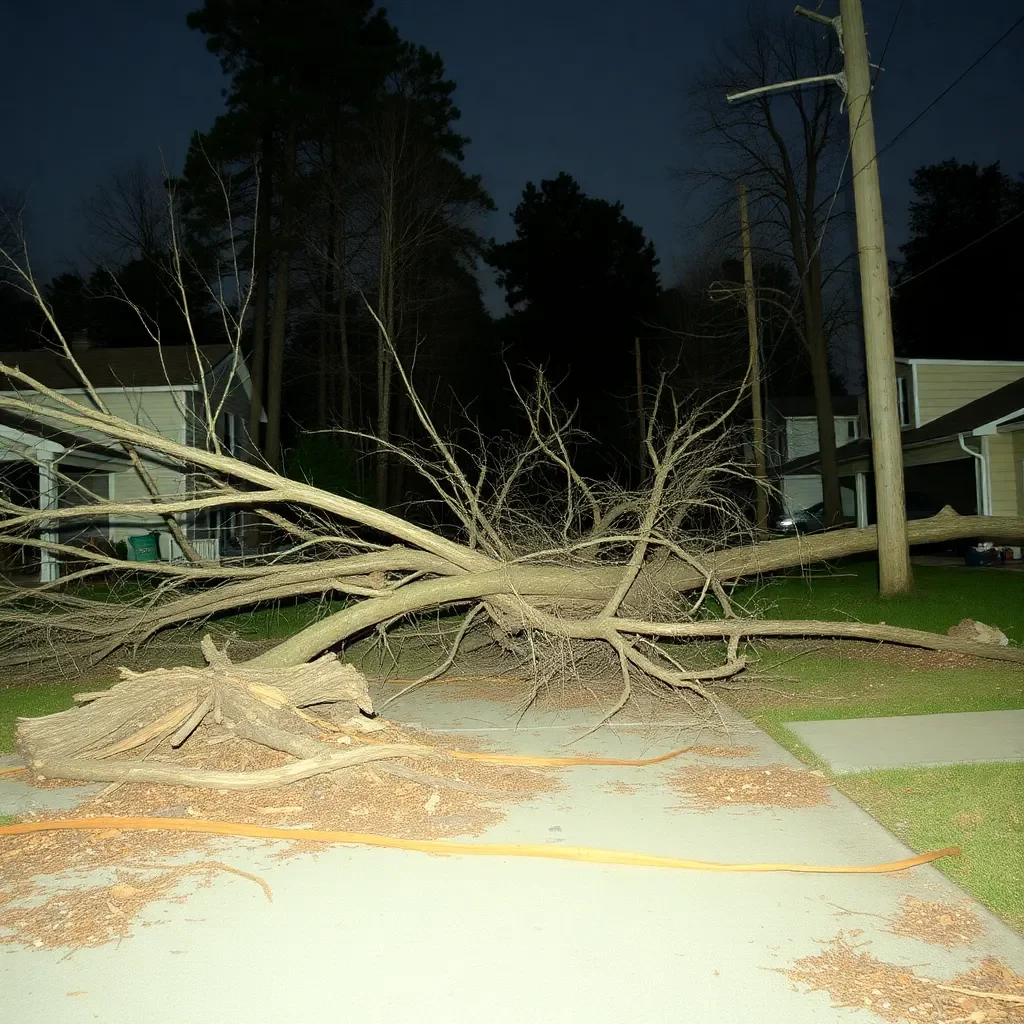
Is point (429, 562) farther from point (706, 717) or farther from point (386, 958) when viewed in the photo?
point (386, 958)

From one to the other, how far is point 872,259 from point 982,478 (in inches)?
374

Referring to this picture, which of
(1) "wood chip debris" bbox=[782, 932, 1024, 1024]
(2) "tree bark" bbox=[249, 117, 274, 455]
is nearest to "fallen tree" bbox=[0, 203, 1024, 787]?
(1) "wood chip debris" bbox=[782, 932, 1024, 1024]

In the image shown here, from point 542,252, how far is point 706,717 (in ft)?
117

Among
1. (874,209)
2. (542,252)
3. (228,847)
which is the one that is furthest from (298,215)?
(228,847)

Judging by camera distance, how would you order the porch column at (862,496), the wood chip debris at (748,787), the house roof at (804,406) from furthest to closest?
the house roof at (804,406) < the porch column at (862,496) < the wood chip debris at (748,787)

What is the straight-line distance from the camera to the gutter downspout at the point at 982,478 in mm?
19484

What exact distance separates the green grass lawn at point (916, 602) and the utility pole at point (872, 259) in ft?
1.73

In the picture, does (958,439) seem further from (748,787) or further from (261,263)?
(261,263)

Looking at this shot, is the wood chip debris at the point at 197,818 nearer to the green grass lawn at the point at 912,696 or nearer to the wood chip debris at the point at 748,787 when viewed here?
the wood chip debris at the point at 748,787

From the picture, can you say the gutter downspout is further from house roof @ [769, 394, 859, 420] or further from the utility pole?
house roof @ [769, 394, 859, 420]

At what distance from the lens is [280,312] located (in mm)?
24875

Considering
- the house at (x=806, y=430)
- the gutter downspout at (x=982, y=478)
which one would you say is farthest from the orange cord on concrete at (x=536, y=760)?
the house at (x=806, y=430)

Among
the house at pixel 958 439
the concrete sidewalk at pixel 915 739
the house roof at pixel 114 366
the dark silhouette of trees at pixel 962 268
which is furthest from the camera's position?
the dark silhouette of trees at pixel 962 268

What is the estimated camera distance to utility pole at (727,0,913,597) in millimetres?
11773
